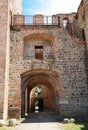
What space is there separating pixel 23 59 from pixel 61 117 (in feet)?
12.7

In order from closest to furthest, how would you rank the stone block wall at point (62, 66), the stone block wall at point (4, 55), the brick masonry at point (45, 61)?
the stone block wall at point (4, 55) → the brick masonry at point (45, 61) → the stone block wall at point (62, 66)

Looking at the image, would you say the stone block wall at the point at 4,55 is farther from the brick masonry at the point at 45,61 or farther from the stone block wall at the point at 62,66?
the stone block wall at the point at 62,66

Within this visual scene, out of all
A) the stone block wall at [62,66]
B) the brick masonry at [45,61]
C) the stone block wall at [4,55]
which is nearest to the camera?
the stone block wall at [4,55]

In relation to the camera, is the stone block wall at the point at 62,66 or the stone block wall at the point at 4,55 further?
the stone block wall at the point at 62,66

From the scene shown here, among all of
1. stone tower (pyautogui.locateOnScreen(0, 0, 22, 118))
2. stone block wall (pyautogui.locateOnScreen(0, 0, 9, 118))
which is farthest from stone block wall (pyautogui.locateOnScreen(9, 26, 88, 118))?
stone block wall (pyautogui.locateOnScreen(0, 0, 9, 118))

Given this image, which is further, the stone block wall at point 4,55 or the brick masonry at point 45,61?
the brick masonry at point 45,61

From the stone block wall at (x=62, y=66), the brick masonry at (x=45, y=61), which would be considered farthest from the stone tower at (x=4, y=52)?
the stone block wall at (x=62, y=66)

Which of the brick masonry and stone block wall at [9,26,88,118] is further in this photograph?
stone block wall at [9,26,88,118]

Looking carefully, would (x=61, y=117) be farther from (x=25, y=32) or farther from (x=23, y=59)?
(x=25, y=32)

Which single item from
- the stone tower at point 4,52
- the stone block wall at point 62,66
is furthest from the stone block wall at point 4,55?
the stone block wall at point 62,66

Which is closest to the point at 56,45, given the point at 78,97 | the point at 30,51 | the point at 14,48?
the point at 30,51

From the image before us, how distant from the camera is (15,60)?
41.3ft

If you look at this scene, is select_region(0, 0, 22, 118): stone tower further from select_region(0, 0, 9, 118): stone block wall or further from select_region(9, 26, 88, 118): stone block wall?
select_region(9, 26, 88, 118): stone block wall

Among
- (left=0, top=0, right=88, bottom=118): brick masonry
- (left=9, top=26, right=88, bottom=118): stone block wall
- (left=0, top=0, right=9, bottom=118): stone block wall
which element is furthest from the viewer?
(left=9, top=26, right=88, bottom=118): stone block wall
